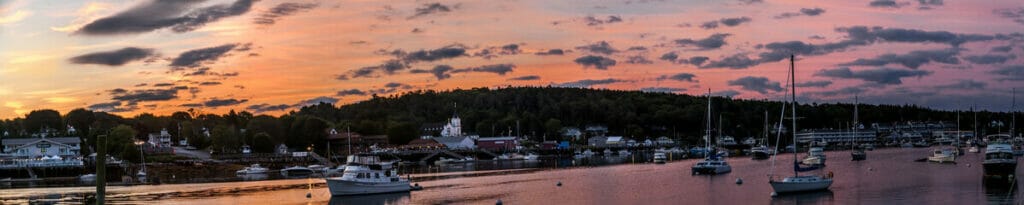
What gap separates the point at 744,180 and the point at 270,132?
4560 inches

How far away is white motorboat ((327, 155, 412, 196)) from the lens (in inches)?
2827

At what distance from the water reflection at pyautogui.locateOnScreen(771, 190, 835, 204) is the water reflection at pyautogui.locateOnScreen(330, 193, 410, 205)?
22.8 m

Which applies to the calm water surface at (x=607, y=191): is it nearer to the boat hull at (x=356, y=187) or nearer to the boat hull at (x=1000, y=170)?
the boat hull at (x=356, y=187)

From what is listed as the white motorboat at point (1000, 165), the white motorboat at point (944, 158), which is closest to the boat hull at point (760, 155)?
the white motorboat at point (944, 158)

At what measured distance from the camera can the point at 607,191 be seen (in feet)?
258

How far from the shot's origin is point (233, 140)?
180 m

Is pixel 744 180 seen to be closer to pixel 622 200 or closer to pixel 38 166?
pixel 622 200

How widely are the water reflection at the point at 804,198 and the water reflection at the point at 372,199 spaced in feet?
74.9

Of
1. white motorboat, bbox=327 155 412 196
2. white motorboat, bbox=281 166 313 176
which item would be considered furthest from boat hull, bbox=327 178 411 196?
white motorboat, bbox=281 166 313 176

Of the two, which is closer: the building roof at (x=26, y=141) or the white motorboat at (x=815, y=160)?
the white motorboat at (x=815, y=160)

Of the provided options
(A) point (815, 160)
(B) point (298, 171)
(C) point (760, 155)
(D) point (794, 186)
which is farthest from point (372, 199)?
(C) point (760, 155)

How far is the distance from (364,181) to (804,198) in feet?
92.7

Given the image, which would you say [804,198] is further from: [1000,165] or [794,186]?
[1000,165]

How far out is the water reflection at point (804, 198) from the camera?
62.6 m
